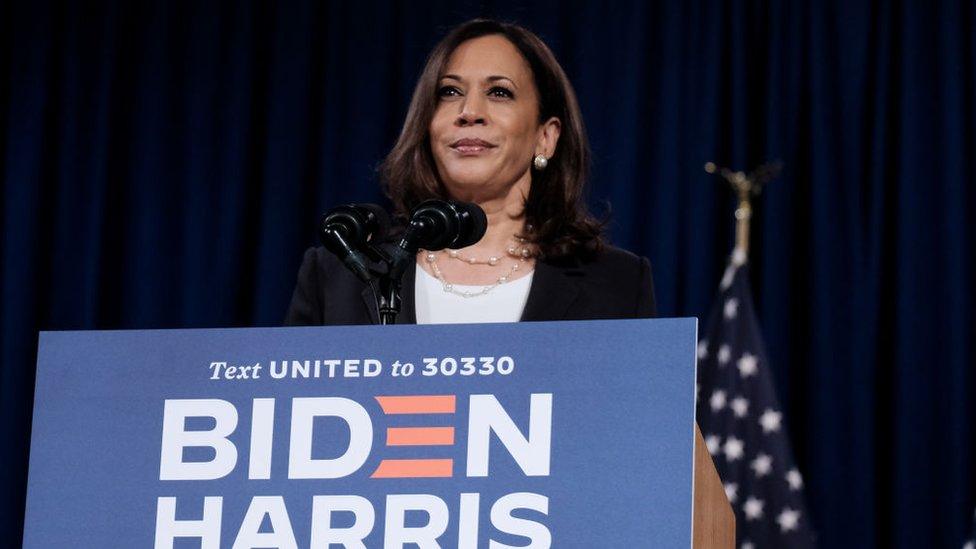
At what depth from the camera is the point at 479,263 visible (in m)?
2.72

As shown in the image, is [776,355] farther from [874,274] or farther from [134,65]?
[134,65]

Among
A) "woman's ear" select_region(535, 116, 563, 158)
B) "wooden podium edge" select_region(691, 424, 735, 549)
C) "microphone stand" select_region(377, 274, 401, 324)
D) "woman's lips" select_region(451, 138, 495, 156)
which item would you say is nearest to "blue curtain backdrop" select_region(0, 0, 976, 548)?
"woman's ear" select_region(535, 116, 563, 158)

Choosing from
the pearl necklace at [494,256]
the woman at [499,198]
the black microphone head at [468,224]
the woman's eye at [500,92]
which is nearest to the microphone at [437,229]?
the black microphone head at [468,224]

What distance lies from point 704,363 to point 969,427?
82 cm

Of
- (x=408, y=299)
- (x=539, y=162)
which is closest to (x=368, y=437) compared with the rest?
(x=408, y=299)

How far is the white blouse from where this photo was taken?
8.66 feet

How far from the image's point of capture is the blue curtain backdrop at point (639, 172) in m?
4.71

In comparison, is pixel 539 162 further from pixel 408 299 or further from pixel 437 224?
pixel 437 224

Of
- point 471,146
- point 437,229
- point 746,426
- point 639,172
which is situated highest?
point 639,172

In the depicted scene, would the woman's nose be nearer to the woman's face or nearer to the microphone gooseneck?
the woman's face

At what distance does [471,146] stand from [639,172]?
2.41 metres

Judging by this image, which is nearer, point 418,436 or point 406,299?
point 418,436

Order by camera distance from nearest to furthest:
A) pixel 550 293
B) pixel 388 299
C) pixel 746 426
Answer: pixel 388 299 → pixel 550 293 → pixel 746 426

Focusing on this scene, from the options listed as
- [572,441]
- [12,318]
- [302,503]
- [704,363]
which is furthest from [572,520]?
[12,318]
